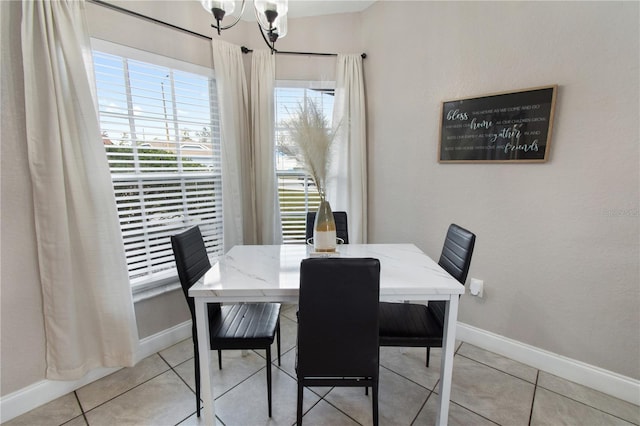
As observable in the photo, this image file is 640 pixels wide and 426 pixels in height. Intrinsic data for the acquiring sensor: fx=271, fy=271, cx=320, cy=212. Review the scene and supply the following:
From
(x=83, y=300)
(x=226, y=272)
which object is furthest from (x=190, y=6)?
(x=83, y=300)

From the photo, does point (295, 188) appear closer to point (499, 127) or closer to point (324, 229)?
point (324, 229)

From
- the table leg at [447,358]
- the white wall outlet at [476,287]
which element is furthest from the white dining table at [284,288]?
the white wall outlet at [476,287]

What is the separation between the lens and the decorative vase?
1533 mm

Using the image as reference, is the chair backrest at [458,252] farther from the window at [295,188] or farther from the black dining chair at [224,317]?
the window at [295,188]

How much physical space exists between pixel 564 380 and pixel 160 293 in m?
2.85

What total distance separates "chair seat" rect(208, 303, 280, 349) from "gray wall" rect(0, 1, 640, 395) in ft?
2.63

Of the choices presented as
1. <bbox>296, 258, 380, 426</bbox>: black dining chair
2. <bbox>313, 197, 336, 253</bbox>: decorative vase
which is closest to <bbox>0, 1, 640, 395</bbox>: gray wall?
<bbox>313, 197, 336, 253</bbox>: decorative vase

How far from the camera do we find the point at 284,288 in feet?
4.12

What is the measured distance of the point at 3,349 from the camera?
147cm

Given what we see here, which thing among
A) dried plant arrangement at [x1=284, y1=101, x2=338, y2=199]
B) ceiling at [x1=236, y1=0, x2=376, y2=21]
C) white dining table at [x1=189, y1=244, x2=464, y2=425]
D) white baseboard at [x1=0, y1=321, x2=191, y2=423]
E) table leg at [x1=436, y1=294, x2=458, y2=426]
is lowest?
white baseboard at [x1=0, y1=321, x2=191, y2=423]

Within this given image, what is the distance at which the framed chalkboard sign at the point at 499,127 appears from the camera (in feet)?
5.57

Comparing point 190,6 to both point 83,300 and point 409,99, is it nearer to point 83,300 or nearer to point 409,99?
point 409,99

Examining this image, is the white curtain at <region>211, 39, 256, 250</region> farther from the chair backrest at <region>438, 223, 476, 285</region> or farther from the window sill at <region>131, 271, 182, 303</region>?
the chair backrest at <region>438, 223, 476, 285</region>

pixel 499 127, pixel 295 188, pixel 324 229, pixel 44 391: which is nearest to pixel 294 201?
pixel 295 188
